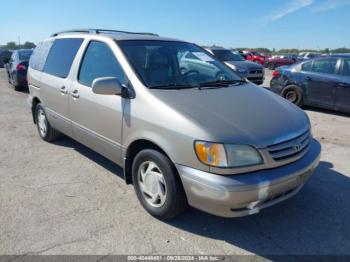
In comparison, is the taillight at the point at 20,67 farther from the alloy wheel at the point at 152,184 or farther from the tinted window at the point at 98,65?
the alloy wheel at the point at 152,184

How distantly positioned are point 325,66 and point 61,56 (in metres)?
6.31

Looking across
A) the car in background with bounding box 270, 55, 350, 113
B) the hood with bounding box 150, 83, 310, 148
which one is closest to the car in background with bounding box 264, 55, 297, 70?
the car in background with bounding box 270, 55, 350, 113

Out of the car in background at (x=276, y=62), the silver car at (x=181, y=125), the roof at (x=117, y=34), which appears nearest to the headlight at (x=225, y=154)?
the silver car at (x=181, y=125)

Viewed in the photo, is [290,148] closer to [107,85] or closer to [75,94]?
[107,85]

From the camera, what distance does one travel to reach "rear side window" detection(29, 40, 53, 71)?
5.21 m

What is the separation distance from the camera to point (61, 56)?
463 cm

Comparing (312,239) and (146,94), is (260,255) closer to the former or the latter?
(312,239)

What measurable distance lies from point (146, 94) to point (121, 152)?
0.73 metres

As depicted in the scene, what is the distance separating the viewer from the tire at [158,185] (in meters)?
2.87

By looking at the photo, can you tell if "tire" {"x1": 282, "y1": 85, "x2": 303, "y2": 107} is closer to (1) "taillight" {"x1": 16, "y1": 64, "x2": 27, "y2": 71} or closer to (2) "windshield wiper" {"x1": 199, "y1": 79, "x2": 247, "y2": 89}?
(2) "windshield wiper" {"x1": 199, "y1": 79, "x2": 247, "y2": 89}

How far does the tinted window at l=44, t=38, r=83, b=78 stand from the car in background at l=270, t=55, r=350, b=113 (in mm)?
5978

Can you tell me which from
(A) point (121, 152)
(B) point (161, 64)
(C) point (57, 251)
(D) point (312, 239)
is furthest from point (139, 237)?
(B) point (161, 64)

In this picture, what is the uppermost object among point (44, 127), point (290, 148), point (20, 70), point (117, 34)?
point (117, 34)

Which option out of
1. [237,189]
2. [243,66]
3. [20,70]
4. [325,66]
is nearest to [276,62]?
[243,66]
